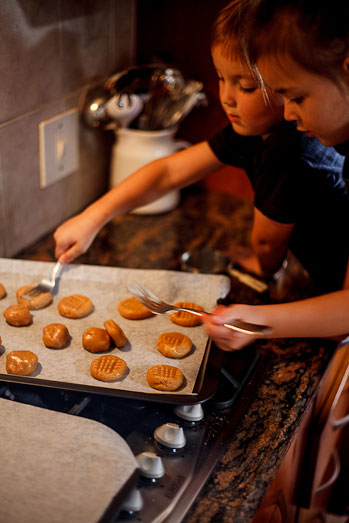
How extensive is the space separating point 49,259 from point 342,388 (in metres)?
0.62

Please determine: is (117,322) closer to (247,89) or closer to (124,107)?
(247,89)

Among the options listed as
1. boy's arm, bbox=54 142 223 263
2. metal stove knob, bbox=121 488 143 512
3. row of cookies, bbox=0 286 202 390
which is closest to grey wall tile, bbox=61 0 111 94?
boy's arm, bbox=54 142 223 263

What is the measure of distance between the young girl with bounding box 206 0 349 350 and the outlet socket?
54cm

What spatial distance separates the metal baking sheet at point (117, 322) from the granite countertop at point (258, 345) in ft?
0.30

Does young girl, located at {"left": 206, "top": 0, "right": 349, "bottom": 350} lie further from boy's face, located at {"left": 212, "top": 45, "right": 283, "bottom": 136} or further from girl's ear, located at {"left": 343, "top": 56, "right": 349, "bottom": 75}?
boy's face, located at {"left": 212, "top": 45, "right": 283, "bottom": 136}

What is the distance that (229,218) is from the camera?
1408mm

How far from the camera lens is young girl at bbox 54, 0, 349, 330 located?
861 mm

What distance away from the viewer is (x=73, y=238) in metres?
0.99

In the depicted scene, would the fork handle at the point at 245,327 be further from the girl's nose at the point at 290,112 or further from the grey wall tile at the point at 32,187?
the grey wall tile at the point at 32,187

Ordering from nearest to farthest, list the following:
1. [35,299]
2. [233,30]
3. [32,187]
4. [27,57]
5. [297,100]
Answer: [297,100]
[233,30]
[35,299]
[27,57]
[32,187]

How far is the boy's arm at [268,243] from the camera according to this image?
0.97 m

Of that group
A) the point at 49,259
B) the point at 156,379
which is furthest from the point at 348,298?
the point at 49,259

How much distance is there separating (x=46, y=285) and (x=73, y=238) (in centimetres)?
10

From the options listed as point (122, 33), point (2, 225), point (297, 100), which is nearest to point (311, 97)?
point (297, 100)
